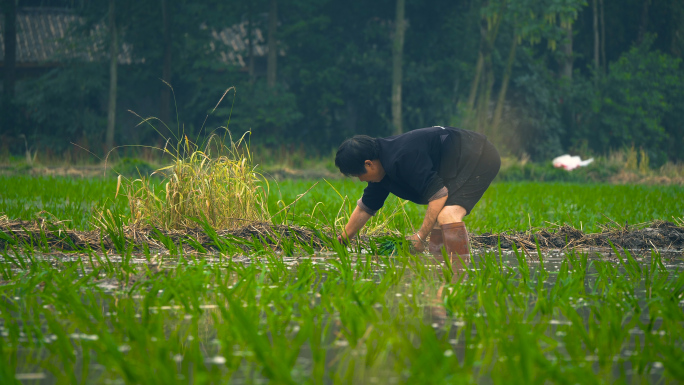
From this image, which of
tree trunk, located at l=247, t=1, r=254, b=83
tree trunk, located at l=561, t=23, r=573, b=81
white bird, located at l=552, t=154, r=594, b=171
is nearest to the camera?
white bird, located at l=552, t=154, r=594, b=171

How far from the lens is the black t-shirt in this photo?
4.84 metres

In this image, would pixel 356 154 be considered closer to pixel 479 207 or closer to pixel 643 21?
pixel 479 207

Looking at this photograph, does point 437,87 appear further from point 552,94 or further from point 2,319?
point 2,319

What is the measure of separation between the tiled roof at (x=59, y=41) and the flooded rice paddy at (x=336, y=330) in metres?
19.1

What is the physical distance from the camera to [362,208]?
5379mm

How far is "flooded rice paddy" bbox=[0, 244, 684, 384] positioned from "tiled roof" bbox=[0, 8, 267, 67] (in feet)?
62.8

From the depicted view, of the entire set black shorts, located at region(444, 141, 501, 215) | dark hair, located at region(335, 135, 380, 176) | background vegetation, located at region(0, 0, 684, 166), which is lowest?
background vegetation, located at region(0, 0, 684, 166)

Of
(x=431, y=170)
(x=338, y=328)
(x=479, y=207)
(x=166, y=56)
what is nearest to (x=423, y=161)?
(x=431, y=170)

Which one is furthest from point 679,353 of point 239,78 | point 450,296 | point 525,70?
point 525,70

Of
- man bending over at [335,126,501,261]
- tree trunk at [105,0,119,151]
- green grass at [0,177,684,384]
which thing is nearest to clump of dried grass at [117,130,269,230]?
man bending over at [335,126,501,261]

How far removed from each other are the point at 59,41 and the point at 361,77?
916 cm

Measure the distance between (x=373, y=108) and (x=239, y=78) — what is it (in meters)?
4.38

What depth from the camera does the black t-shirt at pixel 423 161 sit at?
484 centimetres

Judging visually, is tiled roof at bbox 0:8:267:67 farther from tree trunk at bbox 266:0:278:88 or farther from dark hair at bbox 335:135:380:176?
dark hair at bbox 335:135:380:176
